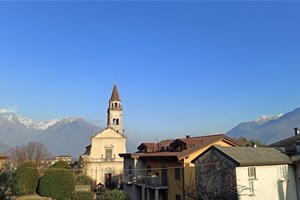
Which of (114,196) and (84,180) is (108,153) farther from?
(114,196)

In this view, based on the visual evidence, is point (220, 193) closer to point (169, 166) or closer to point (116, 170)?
point (169, 166)

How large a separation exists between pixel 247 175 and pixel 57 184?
81.0 feet

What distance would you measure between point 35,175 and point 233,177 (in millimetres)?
27054

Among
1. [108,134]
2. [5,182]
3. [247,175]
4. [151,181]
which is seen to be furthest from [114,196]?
[108,134]

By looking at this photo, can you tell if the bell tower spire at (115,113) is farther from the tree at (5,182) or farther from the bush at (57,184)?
the tree at (5,182)

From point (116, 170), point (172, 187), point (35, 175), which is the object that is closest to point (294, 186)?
point (172, 187)

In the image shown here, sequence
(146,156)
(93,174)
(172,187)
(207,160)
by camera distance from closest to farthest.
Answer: (207,160)
(172,187)
(146,156)
(93,174)

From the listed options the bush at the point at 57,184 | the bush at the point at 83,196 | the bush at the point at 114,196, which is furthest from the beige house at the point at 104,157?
the bush at the point at 114,196

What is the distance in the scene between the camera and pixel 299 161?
2184 centimetres

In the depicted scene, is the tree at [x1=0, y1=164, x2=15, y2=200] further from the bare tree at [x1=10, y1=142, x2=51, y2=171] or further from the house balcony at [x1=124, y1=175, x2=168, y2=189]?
the bare tree at [x1=10, y1=142, x2=51, y2=171]

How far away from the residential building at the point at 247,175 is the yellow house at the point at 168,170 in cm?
265

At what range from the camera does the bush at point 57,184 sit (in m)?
35.7

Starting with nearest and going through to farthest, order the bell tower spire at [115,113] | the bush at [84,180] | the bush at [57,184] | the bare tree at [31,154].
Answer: the bush at [57,184], the bush at [84,180], the bare tree at [31,154], the bell tower spire at [115,113]

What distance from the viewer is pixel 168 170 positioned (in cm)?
2869
